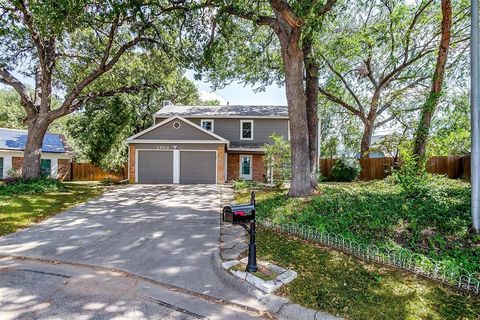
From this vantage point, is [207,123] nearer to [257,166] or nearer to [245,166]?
[245,166]

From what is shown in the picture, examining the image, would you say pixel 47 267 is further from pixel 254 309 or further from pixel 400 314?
pixel 400 314

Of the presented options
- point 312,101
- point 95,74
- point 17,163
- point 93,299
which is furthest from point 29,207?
point 17,163

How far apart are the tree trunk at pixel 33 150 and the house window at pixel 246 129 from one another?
11162mm

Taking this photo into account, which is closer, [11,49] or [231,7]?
[231,7]

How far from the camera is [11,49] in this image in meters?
12.0

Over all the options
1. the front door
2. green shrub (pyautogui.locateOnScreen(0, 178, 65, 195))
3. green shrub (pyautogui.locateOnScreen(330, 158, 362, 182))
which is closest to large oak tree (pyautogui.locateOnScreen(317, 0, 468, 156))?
green shrub (pyautogui.locateOnScreen(330, 158, 362, 182))

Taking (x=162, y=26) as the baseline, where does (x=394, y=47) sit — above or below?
above

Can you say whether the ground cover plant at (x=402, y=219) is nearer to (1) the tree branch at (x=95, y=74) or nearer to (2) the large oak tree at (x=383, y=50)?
(2) the large oak tree at (x=383, y=50)

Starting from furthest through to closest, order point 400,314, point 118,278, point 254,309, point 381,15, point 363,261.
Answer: point 381,15, point 363,261, point 118,278, point 254,309, point 400,314

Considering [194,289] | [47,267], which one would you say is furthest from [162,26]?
[194,289]

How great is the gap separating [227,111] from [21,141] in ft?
51.5

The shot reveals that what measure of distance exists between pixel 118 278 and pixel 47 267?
4.45ft

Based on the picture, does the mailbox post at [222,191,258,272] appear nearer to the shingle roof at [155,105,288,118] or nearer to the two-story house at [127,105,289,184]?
the two-story house at [127,105,289,184]

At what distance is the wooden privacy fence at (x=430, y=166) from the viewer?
1317 cm
